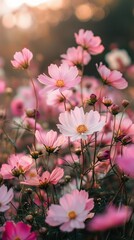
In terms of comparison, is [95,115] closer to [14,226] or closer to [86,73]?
[14,226]

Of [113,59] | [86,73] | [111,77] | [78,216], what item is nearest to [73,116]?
[111,77]

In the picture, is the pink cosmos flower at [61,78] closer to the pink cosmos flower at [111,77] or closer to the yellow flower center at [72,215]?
the pink cosmos flower at [111,77]

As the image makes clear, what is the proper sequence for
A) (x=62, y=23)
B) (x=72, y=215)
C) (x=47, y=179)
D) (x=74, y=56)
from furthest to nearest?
(x=62, y=23) < (x=74, y=56) < (x=47, y=179) < (x=72, y=215)

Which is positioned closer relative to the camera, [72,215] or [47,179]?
[72,215]

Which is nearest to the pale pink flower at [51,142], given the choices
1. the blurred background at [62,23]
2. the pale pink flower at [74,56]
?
the pale pink flower at [74,56]

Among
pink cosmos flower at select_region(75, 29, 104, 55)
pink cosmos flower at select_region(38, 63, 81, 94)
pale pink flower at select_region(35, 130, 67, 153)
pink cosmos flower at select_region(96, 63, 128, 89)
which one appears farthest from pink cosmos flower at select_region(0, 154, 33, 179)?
pink cosmos flower at select_region(75, 29, 104, 55)

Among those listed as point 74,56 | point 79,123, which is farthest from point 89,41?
point 79,123

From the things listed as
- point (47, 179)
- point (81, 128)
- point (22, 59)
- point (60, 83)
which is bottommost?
point (47, 179)

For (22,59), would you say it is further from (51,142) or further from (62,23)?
(62,23)
